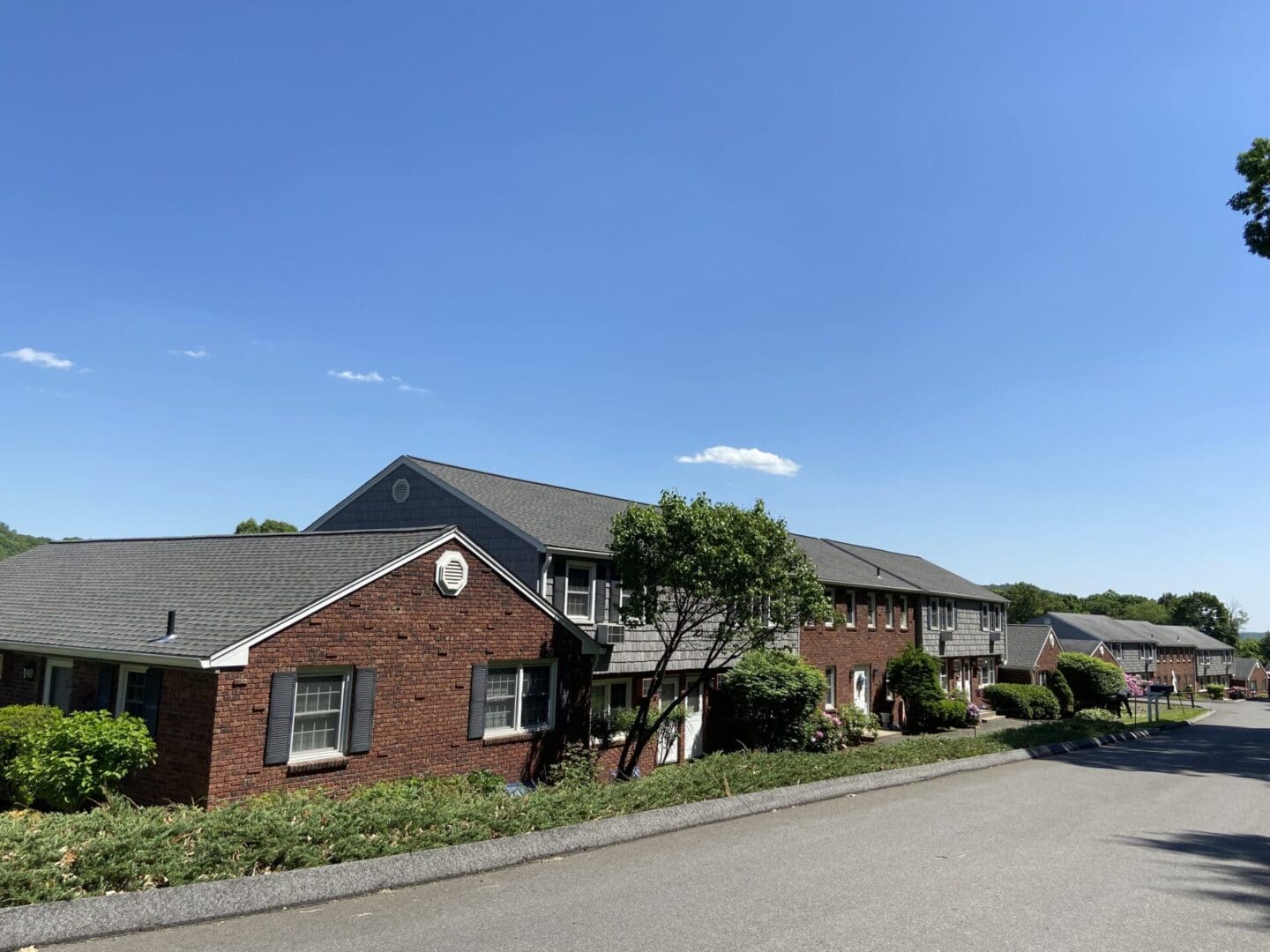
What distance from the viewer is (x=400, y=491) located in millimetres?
22516

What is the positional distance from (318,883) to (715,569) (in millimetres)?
10804

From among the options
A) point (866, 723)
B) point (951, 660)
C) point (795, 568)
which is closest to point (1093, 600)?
point (951, 660)

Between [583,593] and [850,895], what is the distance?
12516mm

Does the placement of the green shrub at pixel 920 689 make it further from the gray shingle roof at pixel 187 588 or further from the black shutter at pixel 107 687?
the black shutter at pixel 107 687

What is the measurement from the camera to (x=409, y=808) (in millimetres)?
9148

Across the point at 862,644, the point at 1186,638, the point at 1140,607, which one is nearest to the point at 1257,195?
the point at 862,644

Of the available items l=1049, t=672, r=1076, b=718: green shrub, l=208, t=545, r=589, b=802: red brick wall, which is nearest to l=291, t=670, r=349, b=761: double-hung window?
l=208, t=545, r=589, b=802: red brick wall

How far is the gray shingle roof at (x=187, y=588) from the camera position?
1306 centimetres

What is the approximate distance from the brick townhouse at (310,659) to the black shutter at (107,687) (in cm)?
3

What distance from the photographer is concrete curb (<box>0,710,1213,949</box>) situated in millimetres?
6223

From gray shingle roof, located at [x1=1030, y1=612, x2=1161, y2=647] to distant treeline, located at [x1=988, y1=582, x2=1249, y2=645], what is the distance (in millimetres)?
32850

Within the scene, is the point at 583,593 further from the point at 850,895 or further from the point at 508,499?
the point at 850,895

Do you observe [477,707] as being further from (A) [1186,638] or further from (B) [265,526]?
(A) [1186,638]

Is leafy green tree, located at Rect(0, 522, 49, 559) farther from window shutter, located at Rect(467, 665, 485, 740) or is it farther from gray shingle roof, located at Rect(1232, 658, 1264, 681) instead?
gray shingle roof, located at Rect(1232, 658, 1264, 681)
